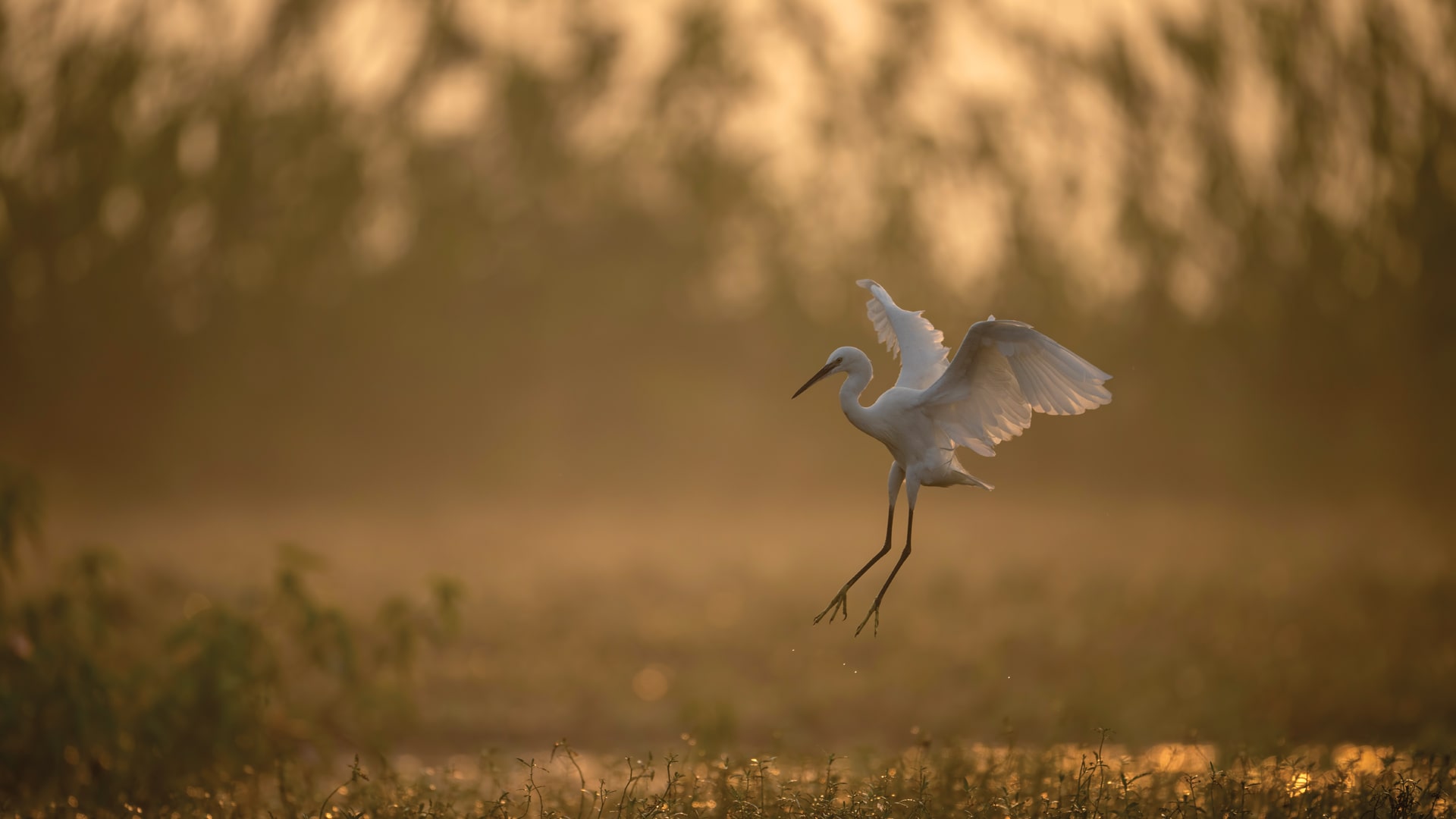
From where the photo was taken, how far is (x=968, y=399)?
10.6 ft

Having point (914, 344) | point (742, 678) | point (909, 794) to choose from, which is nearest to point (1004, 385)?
point (914, 344)

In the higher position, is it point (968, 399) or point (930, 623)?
point (930, 623)

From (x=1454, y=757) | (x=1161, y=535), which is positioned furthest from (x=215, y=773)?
(x=1161, y=535)

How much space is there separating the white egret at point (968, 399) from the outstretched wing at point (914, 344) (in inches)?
2.7

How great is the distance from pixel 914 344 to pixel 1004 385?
0.33 m

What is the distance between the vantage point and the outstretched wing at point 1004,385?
3.04 meters

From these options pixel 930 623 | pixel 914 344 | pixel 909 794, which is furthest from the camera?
pixel 930 623

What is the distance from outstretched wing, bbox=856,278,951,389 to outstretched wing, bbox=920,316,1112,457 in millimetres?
169

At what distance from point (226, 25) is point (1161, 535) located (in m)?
15.1

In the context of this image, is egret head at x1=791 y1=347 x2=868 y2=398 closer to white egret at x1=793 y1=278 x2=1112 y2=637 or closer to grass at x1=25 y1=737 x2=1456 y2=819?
white egret at x1=793 y1=278 x2=1112 y2=637

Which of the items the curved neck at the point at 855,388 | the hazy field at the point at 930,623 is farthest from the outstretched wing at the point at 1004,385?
the hazy field at the point at 930,623

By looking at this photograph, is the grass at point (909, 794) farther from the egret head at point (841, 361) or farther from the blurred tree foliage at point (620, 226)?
the blurred tree foliage at point (620, 226)

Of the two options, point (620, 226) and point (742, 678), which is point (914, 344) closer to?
point (742, 678)

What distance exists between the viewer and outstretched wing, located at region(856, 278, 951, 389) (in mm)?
3375
